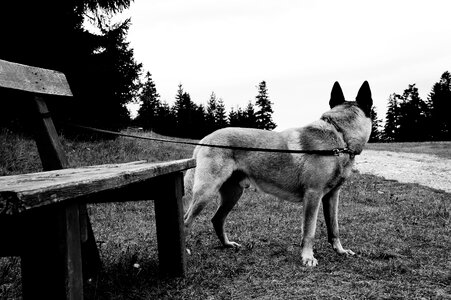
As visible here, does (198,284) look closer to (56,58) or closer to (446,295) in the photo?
(446,295)

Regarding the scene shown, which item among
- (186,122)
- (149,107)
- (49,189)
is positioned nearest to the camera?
(49,189)

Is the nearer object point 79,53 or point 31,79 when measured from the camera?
point 31,79

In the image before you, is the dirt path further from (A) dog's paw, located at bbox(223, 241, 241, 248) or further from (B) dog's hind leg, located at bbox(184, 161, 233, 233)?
(B) dog's hind leg, located at bbox(184, 161, 233, 233)

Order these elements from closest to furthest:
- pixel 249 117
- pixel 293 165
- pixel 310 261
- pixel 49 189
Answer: pixel 49 189 → pixel 310 261 → pixel 293 165 → pixel 249 117

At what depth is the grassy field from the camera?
3.03 meters

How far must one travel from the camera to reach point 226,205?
491cm

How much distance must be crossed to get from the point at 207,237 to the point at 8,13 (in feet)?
29.8

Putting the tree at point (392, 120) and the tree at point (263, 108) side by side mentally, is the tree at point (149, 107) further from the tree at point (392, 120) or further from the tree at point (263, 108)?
the tree at point (392, 120)

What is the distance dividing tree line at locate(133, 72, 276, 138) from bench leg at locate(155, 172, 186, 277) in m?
58.2

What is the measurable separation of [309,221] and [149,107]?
81410 millimetres

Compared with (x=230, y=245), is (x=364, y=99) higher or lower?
higher

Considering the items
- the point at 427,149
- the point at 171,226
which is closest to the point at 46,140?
the point at 171,226

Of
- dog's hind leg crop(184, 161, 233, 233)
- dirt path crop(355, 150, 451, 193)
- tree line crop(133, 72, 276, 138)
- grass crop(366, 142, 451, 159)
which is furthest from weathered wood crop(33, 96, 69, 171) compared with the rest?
tree line crop(133, 72, 276, 138)

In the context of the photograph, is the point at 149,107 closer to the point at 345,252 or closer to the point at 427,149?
the point at 427,149
